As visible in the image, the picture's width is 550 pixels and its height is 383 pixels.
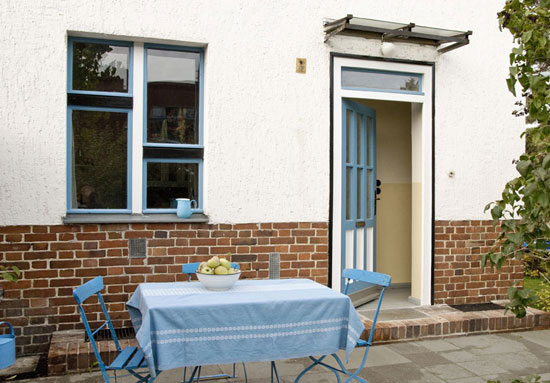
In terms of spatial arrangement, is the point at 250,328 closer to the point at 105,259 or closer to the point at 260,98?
the point at 105,259

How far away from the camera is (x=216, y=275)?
12.0 ft

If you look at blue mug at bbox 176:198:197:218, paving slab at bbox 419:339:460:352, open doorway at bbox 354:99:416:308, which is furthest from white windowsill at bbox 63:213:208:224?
open doorway at bbox 354:99:416:308

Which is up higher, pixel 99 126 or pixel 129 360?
pixel 99 126

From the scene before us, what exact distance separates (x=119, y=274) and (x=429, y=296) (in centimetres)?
352

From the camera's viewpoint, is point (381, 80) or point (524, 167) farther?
point (381, 80)

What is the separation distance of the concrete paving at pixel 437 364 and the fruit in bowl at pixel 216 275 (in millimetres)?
1184

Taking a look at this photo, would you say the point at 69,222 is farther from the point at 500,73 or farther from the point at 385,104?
the point at 500,73

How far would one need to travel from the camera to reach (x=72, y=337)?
A: 5.00 metres

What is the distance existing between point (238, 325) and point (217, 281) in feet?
A: 1.33

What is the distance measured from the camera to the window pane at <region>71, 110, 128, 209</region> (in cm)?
541

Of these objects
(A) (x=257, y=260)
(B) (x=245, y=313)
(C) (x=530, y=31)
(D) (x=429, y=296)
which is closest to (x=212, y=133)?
(A) (x=257, y=260)

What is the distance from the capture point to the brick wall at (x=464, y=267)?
662 cm

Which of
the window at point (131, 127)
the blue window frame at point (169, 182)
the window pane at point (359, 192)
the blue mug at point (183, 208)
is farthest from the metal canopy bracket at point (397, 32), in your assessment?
the blue mug at point (183, 208)

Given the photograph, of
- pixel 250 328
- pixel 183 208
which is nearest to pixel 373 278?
pixel 250 328
